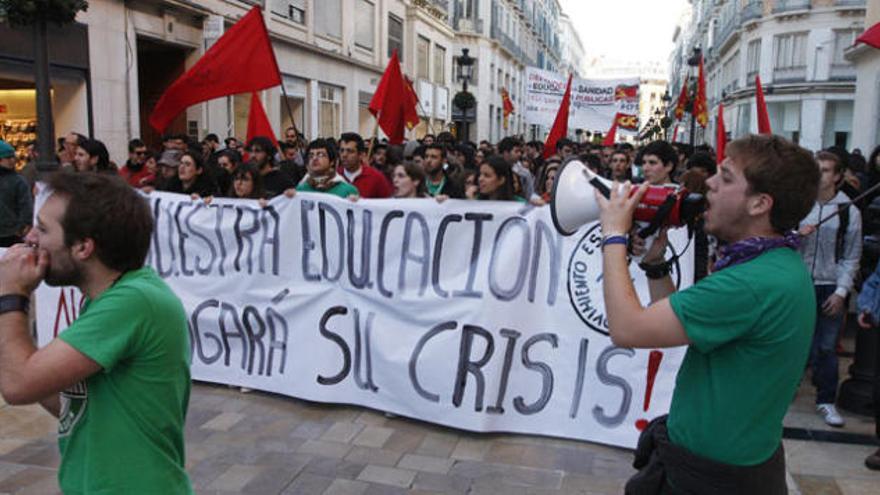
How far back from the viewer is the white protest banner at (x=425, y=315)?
4.37m

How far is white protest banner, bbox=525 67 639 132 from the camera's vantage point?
659 inches

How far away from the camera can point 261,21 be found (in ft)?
21.5

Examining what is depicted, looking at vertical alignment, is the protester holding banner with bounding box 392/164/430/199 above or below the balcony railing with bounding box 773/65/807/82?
below

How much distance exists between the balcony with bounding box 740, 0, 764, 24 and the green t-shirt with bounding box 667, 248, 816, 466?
47204mm

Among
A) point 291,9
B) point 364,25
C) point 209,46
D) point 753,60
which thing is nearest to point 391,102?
point 209,46

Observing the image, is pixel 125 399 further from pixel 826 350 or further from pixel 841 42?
pixel 841 42

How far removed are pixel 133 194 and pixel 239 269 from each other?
332 centimetres

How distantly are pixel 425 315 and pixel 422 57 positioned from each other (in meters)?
29.4

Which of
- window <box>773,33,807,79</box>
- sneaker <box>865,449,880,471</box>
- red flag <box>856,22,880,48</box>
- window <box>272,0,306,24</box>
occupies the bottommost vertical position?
sneaker <box>865,449,880,471</box>

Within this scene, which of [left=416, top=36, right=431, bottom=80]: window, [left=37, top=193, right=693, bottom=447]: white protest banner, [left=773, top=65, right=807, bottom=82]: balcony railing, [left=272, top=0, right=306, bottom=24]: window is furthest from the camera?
[left=773, top=65, right=807, bottom=82]: balcony railing

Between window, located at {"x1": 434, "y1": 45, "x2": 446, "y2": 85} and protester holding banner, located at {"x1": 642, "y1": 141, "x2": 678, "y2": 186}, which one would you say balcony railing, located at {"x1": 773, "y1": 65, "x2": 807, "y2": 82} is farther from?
protester holding banner, located at {"x1": 642, "y1": 141, "x2": 678, "y2": 186}

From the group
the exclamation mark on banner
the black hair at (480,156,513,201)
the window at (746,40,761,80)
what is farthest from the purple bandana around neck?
the window at (746,40,761,80)

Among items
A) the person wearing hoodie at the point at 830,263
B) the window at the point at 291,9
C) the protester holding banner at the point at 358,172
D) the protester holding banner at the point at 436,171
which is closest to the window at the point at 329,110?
the window at the point at 291,9

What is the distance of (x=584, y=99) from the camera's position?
16906 millimetres
